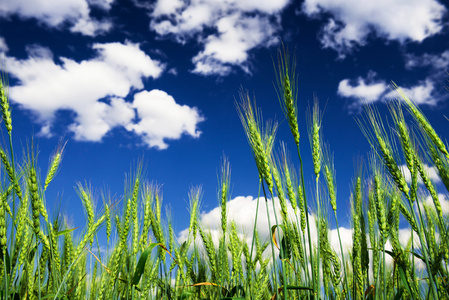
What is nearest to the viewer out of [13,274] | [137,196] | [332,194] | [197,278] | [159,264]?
[13,274]

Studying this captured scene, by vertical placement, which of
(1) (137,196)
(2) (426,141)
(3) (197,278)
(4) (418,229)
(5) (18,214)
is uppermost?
(2) (426,141)

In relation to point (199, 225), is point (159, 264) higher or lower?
lower

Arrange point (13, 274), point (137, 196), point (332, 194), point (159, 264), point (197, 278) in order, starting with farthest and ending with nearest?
point (197, 278)
point (159, 264)
point (137, 196)
point (332, 194)
point (13, 274)

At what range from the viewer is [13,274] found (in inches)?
86.1

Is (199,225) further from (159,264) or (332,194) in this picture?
(332,194)

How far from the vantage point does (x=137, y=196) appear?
2.82 meters

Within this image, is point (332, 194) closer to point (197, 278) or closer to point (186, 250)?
point (186, 250)

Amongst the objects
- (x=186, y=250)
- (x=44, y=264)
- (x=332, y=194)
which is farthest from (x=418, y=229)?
(x=44, y=264)

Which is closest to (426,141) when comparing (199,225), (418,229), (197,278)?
(418,229)

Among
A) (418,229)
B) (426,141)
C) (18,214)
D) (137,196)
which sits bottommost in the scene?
(418,229)

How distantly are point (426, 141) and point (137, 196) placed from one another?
2.22 meters

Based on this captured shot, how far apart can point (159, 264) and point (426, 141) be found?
92.7 inches

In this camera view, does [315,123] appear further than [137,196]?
No

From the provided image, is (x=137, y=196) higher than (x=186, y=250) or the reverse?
higher
